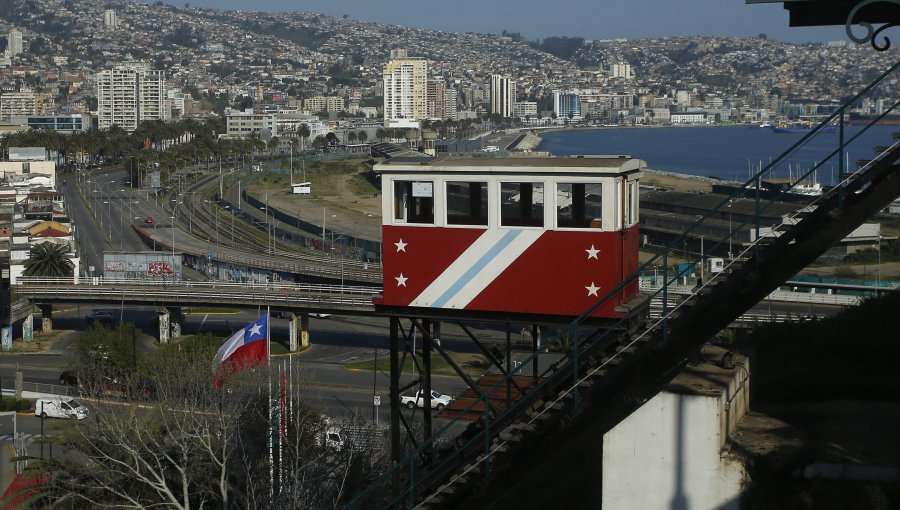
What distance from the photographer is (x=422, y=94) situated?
595 feet

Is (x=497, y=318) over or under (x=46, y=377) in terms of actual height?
→ over

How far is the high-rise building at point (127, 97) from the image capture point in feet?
433

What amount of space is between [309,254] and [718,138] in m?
139

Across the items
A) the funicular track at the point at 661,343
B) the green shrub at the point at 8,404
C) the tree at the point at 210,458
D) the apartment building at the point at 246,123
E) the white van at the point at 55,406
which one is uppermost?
the apartment building at the point at 246,123

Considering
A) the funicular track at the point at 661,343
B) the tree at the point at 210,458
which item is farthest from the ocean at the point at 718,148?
the funicular track at the point at 661,343

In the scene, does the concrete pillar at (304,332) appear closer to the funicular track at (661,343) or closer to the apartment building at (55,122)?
the funicular track at (661,343)

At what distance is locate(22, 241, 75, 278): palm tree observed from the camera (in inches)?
1303

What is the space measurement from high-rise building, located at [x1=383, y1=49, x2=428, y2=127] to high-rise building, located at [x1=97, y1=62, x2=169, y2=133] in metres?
48.2

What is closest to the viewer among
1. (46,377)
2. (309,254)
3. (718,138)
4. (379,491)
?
(379,491)

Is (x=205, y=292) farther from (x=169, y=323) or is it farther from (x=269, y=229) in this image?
(x=269, y=229)

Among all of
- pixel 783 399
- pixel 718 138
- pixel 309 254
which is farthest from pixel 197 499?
pixel 718 138

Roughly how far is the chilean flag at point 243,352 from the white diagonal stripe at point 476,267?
6.04 meters

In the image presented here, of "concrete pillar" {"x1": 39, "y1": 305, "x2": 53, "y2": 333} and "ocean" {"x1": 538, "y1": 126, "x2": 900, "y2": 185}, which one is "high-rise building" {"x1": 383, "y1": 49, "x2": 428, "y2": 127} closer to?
"ocean" {"x1": 538, "y1": 126, "x2": 900, "y2": 185}

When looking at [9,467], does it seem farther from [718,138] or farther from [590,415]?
[718,138]
